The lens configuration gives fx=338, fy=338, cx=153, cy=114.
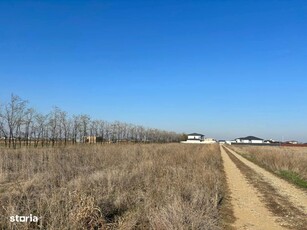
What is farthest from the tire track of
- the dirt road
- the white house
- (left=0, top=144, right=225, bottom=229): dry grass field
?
the white house

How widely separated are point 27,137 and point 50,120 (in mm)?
5309

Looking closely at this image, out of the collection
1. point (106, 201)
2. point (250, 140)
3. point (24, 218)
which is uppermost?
point (250, 140)

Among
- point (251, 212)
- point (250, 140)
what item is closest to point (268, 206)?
point (251, 212)

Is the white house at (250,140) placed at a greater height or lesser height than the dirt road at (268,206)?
greater

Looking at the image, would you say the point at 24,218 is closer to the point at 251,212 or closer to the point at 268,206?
the point at 251,212

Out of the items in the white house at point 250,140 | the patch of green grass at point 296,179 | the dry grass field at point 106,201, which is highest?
the white house at point 250,140

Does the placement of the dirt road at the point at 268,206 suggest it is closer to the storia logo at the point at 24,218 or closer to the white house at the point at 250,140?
the storia logo at the point at 24,218

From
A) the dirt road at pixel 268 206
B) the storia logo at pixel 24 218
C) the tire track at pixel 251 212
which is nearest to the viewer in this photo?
the storia logo at pixel 24 218

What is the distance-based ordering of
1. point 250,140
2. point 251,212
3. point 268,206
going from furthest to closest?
point 250,140
point 268,206
point 251,212

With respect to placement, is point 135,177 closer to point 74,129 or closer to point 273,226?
point 273,226

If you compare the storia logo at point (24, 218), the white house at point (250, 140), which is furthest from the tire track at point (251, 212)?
the white house at point (250, 140)

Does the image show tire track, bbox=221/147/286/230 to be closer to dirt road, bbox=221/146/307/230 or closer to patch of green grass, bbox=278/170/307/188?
dirt road, bbox=221/146/307/230

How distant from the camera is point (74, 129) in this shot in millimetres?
54344

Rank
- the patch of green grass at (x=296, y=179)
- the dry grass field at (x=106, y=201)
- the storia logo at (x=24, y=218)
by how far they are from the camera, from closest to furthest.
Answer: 1. the storia logo at (x=24, y=218)
2. the dry grass field at (x=106, y=201)
3. the patch of green grass at (x=296, y=179)
